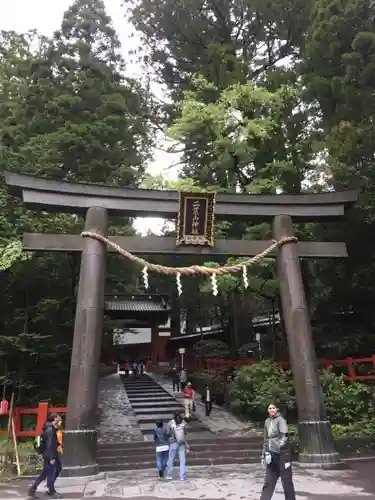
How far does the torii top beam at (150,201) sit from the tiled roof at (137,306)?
77.5ft

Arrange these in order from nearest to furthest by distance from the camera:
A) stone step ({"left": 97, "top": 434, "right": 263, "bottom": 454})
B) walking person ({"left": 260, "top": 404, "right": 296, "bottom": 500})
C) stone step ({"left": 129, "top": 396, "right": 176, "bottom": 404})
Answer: walking person ({"left": 260, "top": 404, "right": 296, "bottom": 500}), stone step ({"left": 97, "top": 434, "right": 263, "bottom": 454}), stone step ({"left": 129, "top": 396, "right": 176, "bottom": 404})

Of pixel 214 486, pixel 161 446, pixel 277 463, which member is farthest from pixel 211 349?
pixel 277 463


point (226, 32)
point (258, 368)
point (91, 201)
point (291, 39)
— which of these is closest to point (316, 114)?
point (291, 39)

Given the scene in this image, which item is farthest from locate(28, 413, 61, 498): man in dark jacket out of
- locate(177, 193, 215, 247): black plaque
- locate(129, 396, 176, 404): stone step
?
locate(129, 396, 176, 404): stone step

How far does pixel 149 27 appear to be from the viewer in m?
23.7

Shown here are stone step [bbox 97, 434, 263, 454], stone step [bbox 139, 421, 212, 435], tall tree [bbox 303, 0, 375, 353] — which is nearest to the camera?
stone step [bbox 97, 434, 263, 454]

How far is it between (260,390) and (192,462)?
3.90 meters

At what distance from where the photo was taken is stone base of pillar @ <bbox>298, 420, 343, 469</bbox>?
390 inches

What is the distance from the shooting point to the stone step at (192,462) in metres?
10.6

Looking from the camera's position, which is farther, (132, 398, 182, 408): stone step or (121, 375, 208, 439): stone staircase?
(132, 398, 182, 408): stone step

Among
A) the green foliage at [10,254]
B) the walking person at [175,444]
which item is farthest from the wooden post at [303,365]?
the green foliage at [10,254]

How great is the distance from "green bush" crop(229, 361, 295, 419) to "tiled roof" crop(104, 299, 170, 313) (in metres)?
20.1

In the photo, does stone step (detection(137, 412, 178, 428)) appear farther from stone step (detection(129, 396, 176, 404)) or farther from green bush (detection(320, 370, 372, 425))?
green bush (detection(320, 370, 372, 425))

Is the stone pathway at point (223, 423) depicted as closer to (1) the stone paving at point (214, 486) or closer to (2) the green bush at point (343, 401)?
(2) the green bush at point (343, 401)
